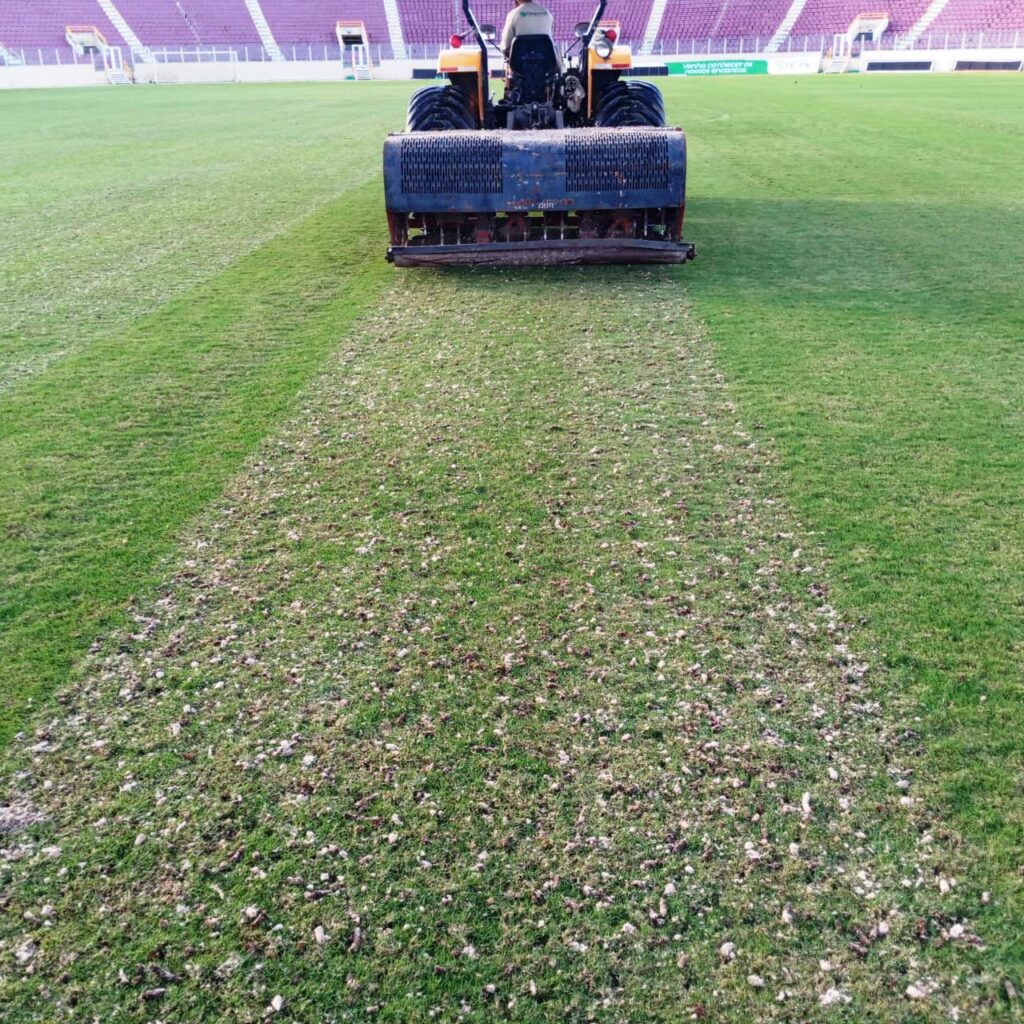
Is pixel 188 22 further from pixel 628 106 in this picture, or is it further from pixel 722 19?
pixel 628 106

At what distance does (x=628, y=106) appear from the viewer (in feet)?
34.6

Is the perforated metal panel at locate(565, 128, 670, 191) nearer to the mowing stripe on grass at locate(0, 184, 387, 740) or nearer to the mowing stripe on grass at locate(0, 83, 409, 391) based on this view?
the mowing stripe on grass at locate(0, 184, 387, 740)

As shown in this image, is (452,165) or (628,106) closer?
(452,165)

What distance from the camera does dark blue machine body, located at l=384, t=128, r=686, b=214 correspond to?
8.54 meters

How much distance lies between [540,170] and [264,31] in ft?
189

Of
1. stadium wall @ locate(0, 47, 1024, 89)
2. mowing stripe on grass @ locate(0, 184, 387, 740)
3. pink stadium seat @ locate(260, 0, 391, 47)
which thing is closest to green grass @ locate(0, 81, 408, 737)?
mowing stripe on grass @ locate(0, 184, 387, 740)

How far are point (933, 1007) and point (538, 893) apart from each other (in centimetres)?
100

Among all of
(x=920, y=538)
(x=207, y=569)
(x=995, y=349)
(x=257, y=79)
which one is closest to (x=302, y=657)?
(x=207, y=569)

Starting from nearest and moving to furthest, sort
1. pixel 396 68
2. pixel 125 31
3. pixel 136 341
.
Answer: pixel 136 341 < pixel 396 68 < pixel 125 31

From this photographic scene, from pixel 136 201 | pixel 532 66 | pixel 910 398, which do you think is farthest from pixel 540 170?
pixel 136 201

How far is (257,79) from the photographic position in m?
51.2

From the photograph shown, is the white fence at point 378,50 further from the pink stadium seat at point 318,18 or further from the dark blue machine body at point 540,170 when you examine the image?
the dark blue machine body at point 540,170

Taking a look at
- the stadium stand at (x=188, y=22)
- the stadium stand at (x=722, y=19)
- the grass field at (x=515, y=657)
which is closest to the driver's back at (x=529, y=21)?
the grass field at (x=515, y=657)

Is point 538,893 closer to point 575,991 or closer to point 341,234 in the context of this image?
point 575,991
